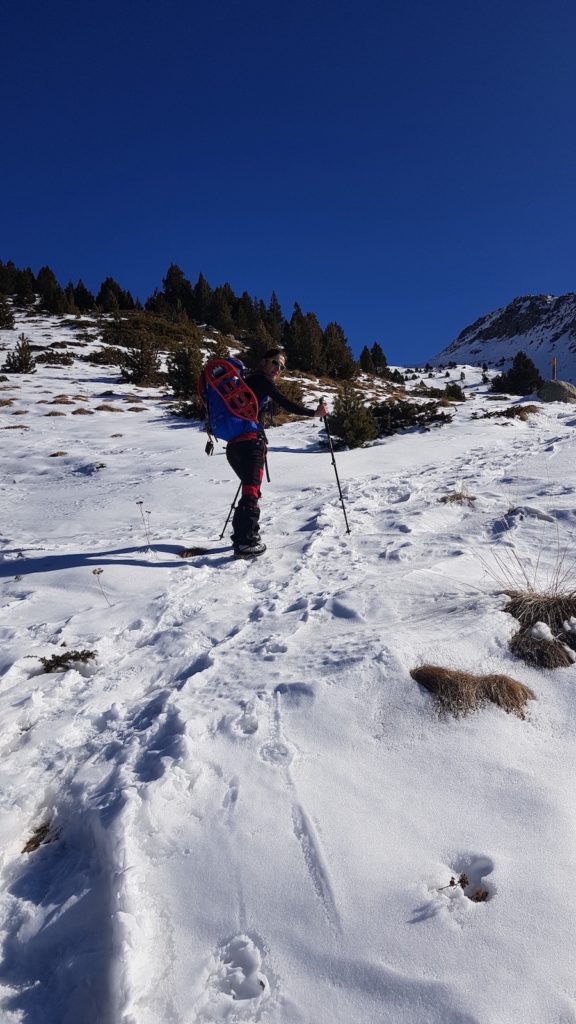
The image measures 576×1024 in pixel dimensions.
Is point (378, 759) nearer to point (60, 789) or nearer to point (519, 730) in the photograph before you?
point (519, 730)

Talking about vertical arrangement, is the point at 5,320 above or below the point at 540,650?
above

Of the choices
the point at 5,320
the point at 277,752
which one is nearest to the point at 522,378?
the point at 277,752

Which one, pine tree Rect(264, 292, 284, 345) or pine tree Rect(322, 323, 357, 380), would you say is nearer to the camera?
pine tree Rect(322, 323, 357, 380)

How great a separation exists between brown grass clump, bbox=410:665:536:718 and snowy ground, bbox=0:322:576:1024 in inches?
2.5

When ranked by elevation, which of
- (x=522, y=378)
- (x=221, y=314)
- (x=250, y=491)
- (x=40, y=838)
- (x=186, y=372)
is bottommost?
(x=40, y=838)

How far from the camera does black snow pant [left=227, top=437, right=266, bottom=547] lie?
4613 mm

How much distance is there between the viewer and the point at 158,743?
82.1 inches

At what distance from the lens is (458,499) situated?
541cm

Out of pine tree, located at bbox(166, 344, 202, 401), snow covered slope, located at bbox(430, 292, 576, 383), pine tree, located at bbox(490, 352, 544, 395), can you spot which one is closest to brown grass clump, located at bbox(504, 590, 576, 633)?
pine tree, located at bbox(166, 344, 202, 401)

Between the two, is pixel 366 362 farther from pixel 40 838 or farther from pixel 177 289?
pixel 40 838

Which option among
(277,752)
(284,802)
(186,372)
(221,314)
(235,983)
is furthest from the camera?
(221,314)

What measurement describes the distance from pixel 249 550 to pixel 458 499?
2.64 metres

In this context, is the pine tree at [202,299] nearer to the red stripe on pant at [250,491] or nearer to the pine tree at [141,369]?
the pine tree at [141,369]

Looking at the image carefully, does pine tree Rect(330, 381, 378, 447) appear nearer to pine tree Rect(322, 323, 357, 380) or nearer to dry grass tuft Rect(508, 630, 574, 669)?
dry grass tuft Rect(508, 630, 574, 669)
